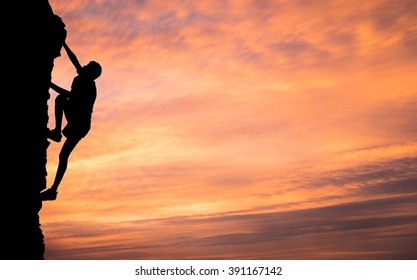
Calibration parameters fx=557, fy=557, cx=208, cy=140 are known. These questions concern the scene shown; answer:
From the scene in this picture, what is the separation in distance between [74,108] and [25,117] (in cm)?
139

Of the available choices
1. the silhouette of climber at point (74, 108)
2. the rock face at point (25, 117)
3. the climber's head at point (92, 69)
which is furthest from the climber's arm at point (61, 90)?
the climber's head at point (92, 69)

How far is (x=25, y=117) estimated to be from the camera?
1148cm

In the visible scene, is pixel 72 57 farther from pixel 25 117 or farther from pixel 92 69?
pixel 25 117

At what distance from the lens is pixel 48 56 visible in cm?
1216

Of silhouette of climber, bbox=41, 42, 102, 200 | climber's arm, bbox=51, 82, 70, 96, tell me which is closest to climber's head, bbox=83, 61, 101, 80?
silhouette of climber, bbox=41, 42, 102, 200

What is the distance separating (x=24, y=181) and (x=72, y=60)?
9.25 ft

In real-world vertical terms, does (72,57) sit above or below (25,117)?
above

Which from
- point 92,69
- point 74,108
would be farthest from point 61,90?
point 92,69

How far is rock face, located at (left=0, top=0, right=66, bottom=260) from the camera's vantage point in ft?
36.0

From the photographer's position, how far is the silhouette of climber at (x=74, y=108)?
12492 millimetres
